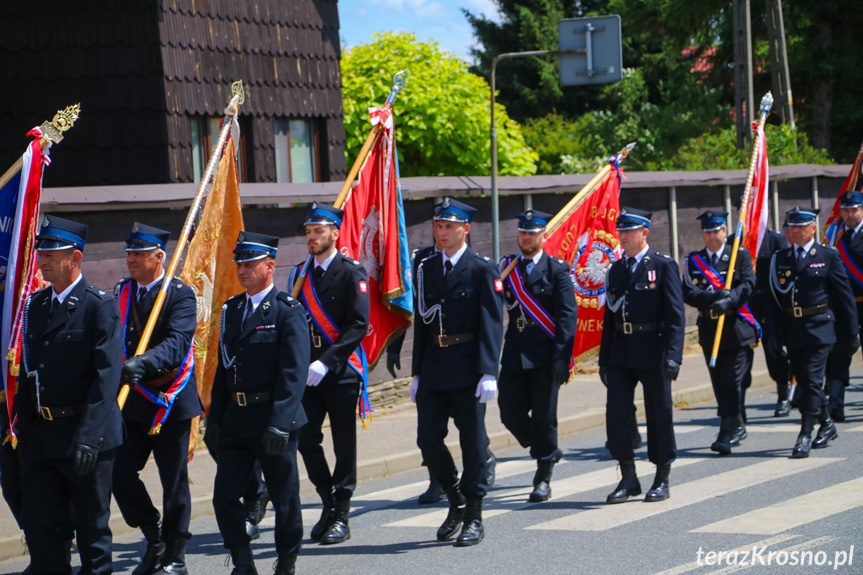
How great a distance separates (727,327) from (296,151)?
7.84m

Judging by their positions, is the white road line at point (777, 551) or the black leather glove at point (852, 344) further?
the black leather glove at point (852, 344)

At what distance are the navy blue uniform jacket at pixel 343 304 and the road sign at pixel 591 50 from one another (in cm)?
695

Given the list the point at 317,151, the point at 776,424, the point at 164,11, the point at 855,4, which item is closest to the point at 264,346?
the point at 776,424

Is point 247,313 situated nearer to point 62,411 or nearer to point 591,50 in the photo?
point 62,411

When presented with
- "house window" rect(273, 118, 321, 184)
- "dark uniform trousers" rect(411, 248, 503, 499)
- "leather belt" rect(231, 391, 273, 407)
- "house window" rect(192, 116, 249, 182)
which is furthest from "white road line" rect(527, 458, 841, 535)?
"house window" rect(273, 118, 321, 184)

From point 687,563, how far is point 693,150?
58.2 ft

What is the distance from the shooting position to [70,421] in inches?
244

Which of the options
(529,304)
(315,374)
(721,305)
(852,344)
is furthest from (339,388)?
(852,344)

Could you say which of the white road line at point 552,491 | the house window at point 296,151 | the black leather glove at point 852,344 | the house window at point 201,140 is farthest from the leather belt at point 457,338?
the house window at point 296,151

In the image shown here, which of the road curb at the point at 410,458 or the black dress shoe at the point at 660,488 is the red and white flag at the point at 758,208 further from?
the black dress shoe at the point at 660,488

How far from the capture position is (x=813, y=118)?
33.7m

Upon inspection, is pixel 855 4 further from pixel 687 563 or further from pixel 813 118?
pixel 687 563

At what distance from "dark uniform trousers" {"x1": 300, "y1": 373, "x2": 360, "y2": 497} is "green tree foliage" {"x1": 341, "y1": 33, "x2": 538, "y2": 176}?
60.9ft

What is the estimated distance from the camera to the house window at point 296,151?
16266 mm
